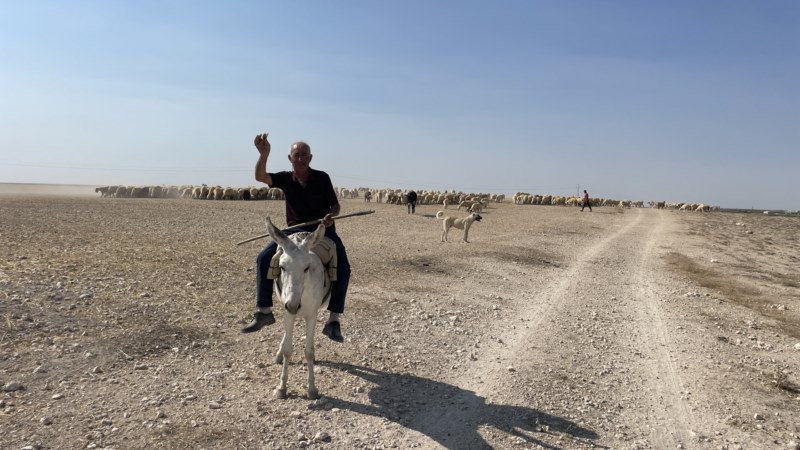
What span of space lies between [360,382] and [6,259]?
885 cm

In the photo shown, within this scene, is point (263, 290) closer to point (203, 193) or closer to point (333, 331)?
point (333, 331)

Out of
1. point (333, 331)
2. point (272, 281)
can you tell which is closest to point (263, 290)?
point (272, 281)

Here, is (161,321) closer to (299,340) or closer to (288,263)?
(299,340)

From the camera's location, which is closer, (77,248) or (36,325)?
(36,325)

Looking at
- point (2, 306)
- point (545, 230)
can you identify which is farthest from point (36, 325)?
point (545, 230)

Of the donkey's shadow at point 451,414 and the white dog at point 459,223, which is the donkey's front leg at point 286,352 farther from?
the white dog at point 459,223

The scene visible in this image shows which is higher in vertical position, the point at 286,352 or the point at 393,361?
the point at 286,352

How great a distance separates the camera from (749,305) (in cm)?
1305

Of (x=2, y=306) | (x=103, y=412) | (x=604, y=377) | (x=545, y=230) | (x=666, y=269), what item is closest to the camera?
(x=103, y=412)

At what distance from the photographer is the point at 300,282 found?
223 inches

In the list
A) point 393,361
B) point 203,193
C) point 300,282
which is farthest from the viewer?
point 203,193

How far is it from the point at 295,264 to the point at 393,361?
2693 mm

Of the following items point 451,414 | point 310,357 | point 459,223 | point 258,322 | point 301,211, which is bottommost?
point 451,414

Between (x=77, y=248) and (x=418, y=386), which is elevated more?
(x=77, y=248)
